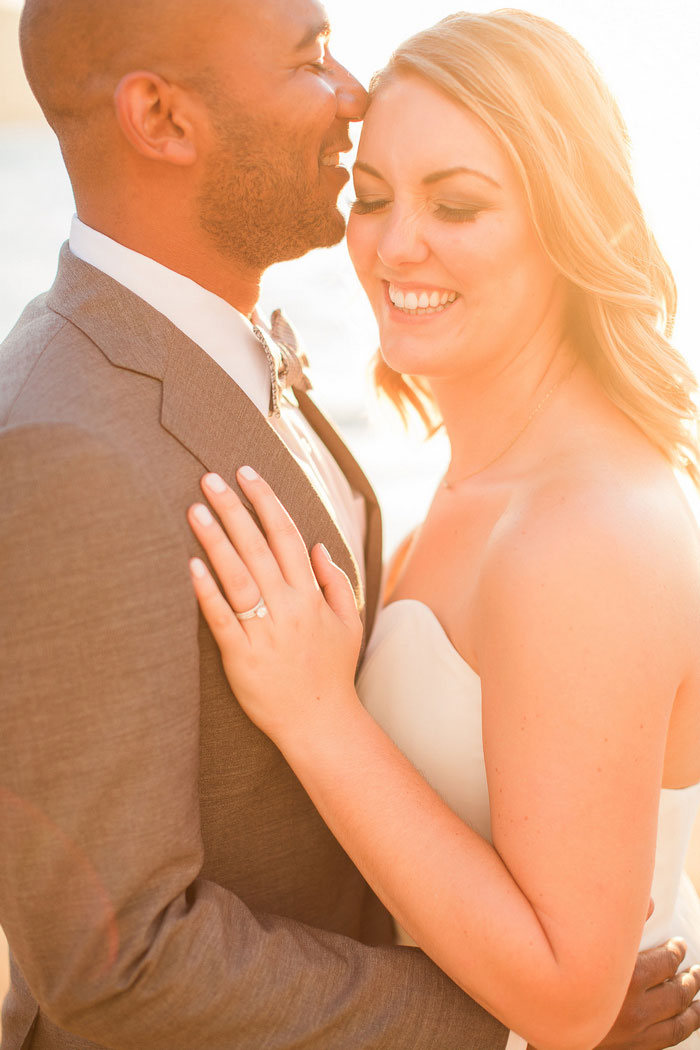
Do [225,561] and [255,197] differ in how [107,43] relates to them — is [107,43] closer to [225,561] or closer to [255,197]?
[255,197]

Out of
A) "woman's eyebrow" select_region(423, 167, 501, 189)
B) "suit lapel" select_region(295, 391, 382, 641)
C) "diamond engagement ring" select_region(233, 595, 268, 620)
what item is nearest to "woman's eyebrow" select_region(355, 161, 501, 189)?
"woman's eyebrow" select_region(423, 167, 501, 189)

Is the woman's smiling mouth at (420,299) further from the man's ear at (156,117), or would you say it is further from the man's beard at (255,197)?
the man's ear at (156,117)

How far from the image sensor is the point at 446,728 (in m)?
1.99

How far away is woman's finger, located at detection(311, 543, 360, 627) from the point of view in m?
1.84

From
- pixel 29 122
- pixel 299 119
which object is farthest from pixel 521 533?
pixel 29 122

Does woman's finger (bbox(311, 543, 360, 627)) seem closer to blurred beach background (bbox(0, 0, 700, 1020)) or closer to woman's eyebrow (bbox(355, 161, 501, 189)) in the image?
woman's eyebrow (bbox(355, 161, 501, 189))

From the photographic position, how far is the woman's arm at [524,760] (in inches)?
63.6

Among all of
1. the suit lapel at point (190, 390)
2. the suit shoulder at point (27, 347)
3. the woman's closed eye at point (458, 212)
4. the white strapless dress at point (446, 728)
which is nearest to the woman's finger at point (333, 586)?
the suit lapel at point (190, 390)

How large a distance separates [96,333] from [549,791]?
113 cm

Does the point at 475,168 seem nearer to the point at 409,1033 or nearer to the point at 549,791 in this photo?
the point at 549,791

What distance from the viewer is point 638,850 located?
1636mm

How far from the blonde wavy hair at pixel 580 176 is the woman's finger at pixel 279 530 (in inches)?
32.9

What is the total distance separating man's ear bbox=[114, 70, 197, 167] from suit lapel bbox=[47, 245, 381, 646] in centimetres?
27

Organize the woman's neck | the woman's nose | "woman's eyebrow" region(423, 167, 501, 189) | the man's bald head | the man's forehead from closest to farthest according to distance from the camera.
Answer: the man's bald head < the man's forehead < "woman's eyebrow" region(423, 167, 501, 189) < the woman's nose < the woman's neck
